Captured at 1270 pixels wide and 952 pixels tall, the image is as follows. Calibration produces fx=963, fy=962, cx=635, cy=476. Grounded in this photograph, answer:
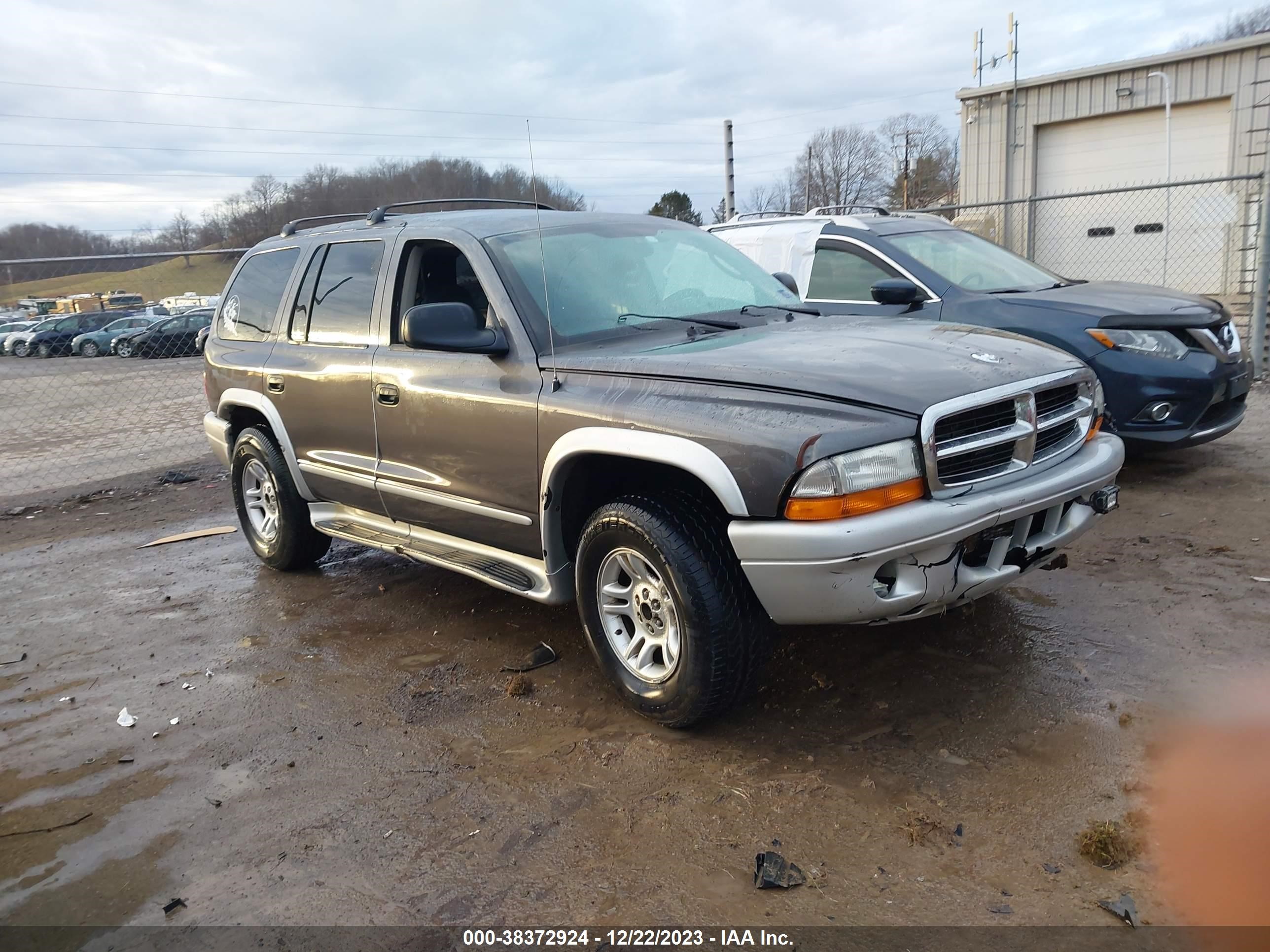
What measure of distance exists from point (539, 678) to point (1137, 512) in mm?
3795

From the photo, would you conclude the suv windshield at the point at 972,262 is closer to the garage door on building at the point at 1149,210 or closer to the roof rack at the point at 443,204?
the roof rack at the point at 443,204

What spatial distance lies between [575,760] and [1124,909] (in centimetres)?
175

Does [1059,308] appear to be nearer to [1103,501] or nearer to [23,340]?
[1103,501]

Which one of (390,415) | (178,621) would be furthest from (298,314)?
(178,621)

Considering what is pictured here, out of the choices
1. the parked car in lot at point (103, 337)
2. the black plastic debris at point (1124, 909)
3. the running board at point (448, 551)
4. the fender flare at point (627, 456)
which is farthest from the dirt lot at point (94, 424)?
the black plastic debris at point (1124, 909)

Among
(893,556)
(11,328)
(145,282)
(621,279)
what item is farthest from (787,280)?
(145,282)

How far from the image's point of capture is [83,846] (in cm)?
310

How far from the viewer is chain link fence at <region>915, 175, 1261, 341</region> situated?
53.9 ft

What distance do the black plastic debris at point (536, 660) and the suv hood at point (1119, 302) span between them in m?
3.96

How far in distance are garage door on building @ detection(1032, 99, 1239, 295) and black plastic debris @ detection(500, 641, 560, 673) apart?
15541 millimetres

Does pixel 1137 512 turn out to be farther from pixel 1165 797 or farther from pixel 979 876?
pixel 979 876

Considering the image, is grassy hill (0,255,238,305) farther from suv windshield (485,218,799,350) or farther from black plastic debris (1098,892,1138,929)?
black plastic debris (1098,892,1138,929)

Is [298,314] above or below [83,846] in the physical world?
above

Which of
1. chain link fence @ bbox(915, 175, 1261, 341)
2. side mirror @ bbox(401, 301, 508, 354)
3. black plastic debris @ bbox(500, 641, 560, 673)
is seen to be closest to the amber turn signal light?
side mirror @ bbox(401, 301, 508, 354)
